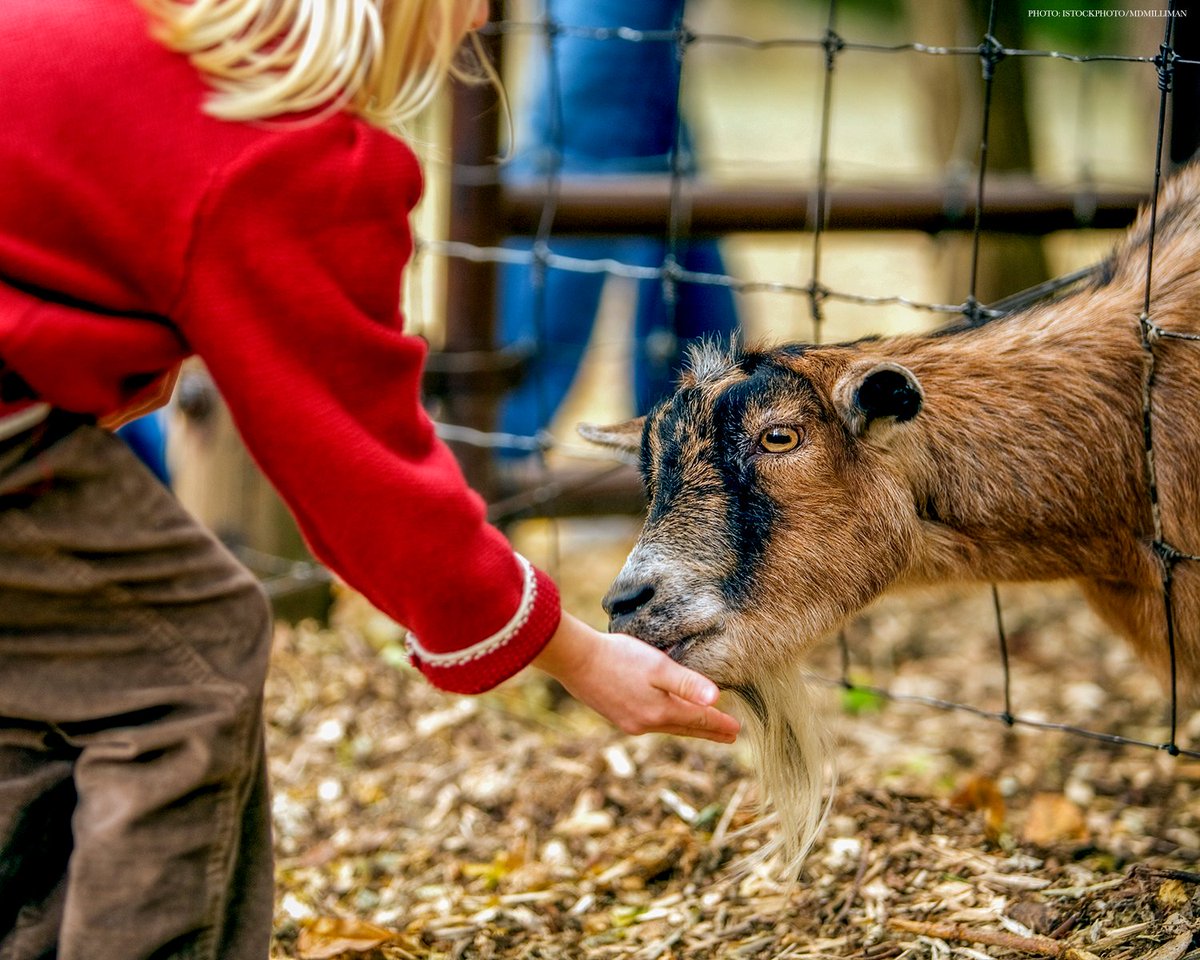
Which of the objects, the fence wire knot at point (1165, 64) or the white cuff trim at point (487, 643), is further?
the fence wire knot at point (1165, 64)

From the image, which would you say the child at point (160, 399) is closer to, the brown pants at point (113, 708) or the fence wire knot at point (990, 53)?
the brown pants at point (113, 708)

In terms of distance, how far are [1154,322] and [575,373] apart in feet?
9.71

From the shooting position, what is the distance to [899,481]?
2527 mm

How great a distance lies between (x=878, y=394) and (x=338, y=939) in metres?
1.36

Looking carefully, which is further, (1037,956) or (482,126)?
(482,126)

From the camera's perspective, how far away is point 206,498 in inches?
170

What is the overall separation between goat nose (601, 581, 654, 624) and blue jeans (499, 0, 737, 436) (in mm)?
2529

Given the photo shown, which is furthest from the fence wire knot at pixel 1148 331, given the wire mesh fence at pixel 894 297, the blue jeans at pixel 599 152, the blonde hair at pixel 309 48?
the blue jeans at pixel 599 152

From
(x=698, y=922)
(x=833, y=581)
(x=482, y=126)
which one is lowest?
(x=698, y=922)

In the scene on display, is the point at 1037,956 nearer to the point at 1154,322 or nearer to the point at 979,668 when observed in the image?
the point at 1154,322

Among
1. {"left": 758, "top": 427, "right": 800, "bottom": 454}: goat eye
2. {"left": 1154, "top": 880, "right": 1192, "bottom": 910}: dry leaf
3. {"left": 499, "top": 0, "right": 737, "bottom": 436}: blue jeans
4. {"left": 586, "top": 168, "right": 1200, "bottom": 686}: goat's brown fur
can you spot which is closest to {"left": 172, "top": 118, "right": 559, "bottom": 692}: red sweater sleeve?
{"left": 586, "top": 168, "right": 1200, "bottom": 686}: goat's brown fur

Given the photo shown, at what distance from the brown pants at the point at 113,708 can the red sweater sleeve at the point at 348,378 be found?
7.4 inches

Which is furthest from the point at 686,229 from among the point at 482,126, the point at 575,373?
the point at 575,373

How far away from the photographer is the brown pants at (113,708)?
5.51 ft
